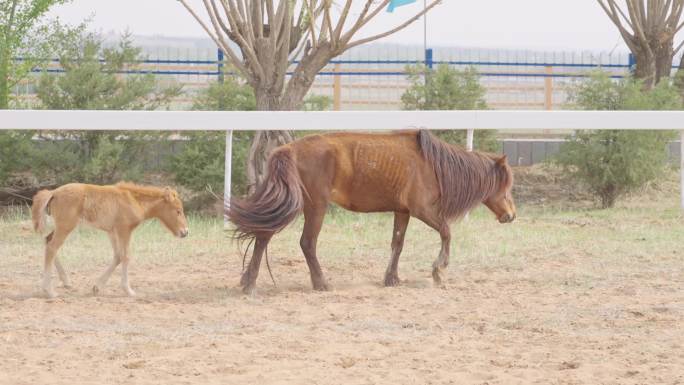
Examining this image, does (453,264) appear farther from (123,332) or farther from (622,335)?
(123,332)

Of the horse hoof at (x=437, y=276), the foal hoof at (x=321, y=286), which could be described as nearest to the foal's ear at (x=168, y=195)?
the foal hoof at (x=321, y=286)

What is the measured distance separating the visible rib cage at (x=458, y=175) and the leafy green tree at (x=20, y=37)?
326 inches

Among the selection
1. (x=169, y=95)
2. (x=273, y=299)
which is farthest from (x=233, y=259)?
(x=169, y=95)

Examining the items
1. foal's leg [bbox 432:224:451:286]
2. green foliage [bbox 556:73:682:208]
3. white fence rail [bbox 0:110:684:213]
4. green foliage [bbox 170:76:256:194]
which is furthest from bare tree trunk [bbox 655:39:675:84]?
foal's leg [bbox 432:224:451:286]

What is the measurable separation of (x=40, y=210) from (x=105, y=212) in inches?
20.3

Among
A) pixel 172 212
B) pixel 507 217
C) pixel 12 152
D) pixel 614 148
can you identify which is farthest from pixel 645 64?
pixel 172 212

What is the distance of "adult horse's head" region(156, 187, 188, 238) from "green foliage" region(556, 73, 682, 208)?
25.2ft

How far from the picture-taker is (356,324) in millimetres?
8250

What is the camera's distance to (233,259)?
11328 mm

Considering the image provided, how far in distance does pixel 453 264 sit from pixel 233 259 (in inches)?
85.4

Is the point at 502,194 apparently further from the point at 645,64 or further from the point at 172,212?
the point at 645,64

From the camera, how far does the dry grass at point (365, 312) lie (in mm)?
6891

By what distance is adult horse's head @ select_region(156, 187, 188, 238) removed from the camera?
9688mm

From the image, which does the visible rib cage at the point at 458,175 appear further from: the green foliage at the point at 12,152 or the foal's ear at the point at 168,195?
the green foliage at the point at 12,152
